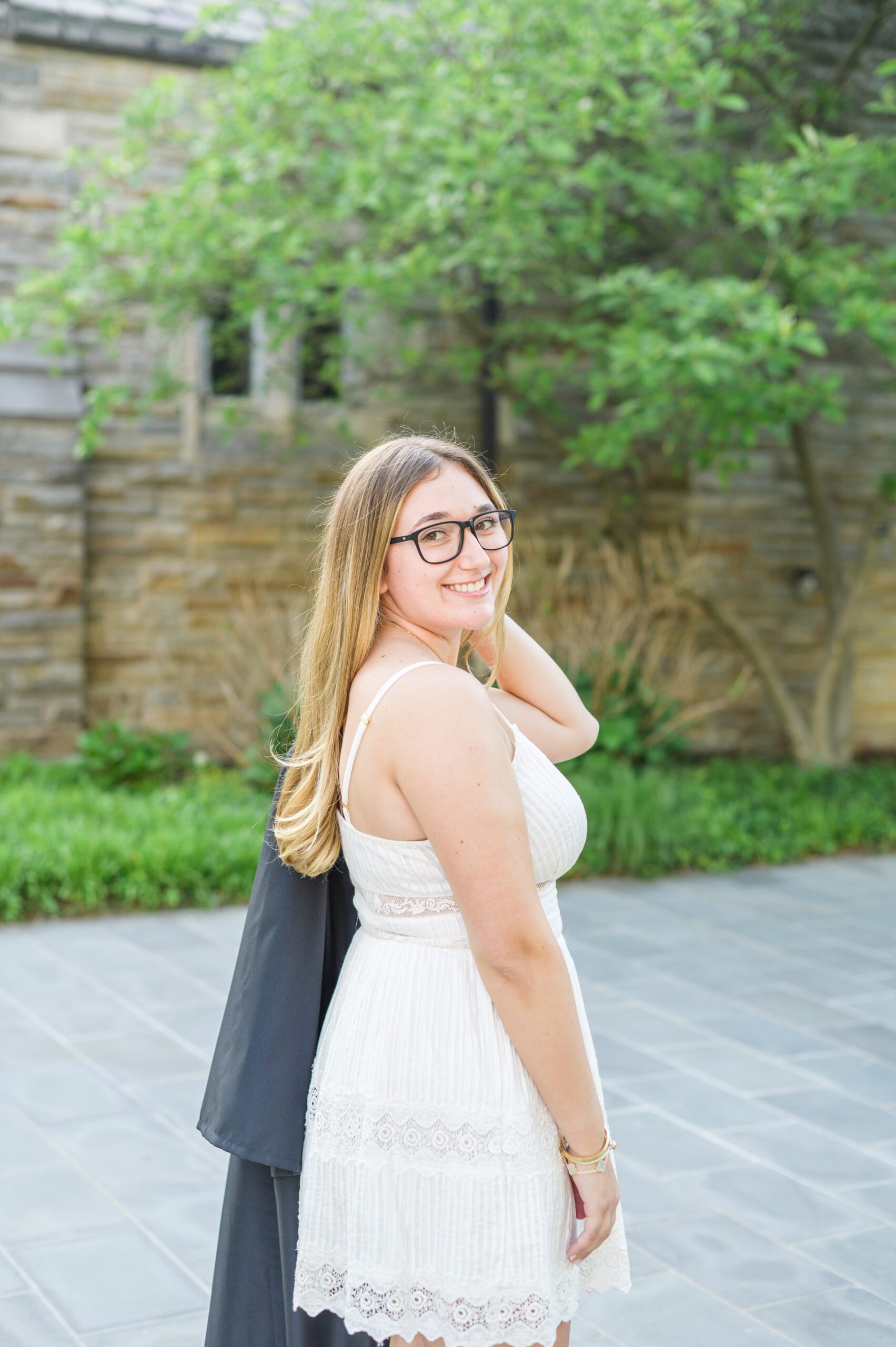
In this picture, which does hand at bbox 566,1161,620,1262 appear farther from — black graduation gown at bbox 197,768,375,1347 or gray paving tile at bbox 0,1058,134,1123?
gray paving tile at bbox 0,1058,134,1123

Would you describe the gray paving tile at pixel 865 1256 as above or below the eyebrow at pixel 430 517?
below

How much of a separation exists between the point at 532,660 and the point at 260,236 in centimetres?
617

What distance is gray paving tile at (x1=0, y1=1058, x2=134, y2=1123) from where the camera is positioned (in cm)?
404

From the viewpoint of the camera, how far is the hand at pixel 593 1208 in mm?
1787

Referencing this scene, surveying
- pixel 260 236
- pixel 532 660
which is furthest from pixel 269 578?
pixel 532 660

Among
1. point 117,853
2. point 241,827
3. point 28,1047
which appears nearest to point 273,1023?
point 28,1047

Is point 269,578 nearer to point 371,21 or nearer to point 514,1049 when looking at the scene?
point 371,21

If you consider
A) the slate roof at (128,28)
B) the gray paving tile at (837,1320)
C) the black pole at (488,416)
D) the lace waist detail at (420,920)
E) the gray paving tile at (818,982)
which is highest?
the slate roof at (128,28)

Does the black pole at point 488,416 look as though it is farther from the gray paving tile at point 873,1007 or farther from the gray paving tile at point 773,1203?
the gray paving tile at point 773,1203

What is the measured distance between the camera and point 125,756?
8320mm

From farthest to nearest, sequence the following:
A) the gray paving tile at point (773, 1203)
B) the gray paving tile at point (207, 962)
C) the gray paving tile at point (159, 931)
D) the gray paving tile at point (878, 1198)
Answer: the gray paving tile at point (159, 931), the gray paving tile at point (207, 962), the gray paving tile at point (878, 1198), the gray paving tile at point (773, 1203)

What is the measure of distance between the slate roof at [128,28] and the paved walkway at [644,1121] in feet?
19.3

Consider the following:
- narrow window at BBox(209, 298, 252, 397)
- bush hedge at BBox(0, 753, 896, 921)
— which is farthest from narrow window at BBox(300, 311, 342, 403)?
bush hedge at BBox(0, 753, 896, 921)

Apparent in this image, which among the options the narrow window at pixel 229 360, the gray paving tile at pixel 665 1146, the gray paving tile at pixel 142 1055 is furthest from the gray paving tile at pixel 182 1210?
the narrow window at pixel 229 360
